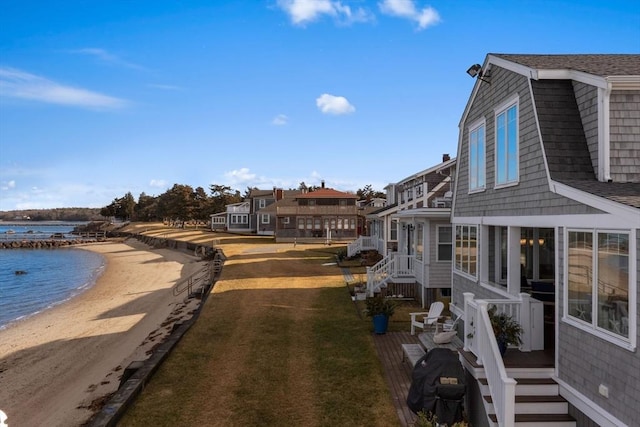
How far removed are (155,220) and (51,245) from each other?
43.8 meters

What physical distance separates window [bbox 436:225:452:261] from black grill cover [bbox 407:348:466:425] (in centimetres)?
1077

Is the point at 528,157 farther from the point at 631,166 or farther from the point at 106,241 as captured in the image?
the point at 106,241

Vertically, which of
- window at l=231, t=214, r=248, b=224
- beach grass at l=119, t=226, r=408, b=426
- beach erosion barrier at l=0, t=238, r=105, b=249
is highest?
window at l=231, t=214, r=248, b=224

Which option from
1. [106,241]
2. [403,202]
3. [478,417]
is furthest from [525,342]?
[106,241]

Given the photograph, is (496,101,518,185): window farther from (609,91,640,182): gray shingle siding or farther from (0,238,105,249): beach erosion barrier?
(0,238,105,249): beach erosion barrier

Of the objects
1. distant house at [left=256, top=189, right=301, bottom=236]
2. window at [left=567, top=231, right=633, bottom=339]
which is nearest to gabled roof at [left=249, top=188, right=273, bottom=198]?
distant house at [left=256, top=189, right=301, bottom=236]

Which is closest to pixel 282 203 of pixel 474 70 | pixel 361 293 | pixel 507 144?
pixel 361 293

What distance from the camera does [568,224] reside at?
6918 millimetres

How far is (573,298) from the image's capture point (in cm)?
686

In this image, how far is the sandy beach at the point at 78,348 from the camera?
37.8 ft

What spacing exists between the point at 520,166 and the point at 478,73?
3.43 metres

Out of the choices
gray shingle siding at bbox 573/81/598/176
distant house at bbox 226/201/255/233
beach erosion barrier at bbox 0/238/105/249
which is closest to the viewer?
gray shingle siding at bbox 573/81/598/176

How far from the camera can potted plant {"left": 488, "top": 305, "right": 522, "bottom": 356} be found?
8125mm

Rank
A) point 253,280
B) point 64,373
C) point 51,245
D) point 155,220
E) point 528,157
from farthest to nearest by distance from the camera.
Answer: point 155,220
point 51,245
point 253,280
point 64,373
point 528,157
